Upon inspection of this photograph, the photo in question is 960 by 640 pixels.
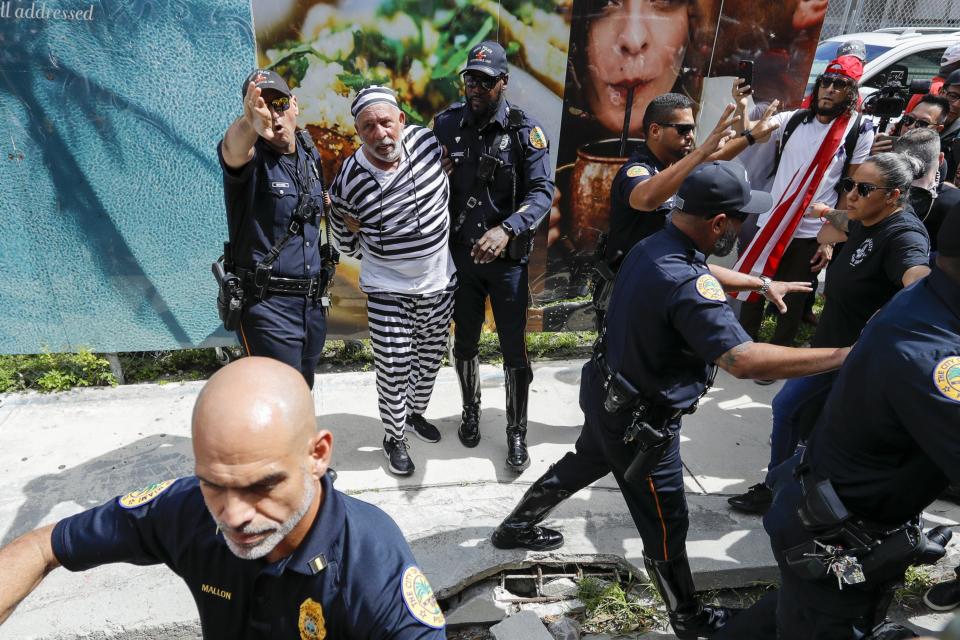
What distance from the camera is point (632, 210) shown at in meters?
3.27

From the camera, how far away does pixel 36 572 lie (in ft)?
5.05

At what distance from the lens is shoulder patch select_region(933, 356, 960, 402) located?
161cm

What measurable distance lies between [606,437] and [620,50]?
2.92 metres

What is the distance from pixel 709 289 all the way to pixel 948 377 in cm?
70

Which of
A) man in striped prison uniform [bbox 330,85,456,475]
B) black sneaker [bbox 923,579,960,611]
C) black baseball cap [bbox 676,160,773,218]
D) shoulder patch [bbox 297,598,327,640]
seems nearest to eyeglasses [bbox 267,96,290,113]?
man in striped prison uniform [bbox 330,85,456,475]

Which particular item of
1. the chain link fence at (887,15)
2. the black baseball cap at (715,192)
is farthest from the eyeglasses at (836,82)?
the chain link fence at (887,15)

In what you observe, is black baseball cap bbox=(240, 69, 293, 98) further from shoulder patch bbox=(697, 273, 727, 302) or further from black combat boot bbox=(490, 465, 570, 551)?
black combat boot bbox=(490, 465, 570, 551)

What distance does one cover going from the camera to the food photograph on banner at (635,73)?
4.30 meters

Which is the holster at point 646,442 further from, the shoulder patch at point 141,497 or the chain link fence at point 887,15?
the chain link fence at point 887,15

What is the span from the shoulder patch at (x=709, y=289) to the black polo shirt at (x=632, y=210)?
1033 millimetres

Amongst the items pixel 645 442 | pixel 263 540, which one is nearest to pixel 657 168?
→ pixel 645 442

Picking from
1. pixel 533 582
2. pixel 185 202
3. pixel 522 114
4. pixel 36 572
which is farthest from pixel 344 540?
pixel 185 202

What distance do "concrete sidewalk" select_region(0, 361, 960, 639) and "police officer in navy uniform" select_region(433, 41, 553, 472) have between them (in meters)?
0.46

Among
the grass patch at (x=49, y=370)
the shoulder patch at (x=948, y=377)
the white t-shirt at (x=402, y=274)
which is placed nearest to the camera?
the shoulder patch at (x=948, y=377)
